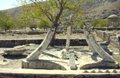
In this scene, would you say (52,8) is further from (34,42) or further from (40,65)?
(40,65)

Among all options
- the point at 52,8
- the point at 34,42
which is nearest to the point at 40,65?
the point at 34,42

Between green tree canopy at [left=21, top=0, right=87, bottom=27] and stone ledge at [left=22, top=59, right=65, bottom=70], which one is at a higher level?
green tree canopy at [left=21, top=0, right=87, bottom=27]

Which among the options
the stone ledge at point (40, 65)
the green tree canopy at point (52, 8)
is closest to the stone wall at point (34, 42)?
the green tree canopy at point (52, 8)

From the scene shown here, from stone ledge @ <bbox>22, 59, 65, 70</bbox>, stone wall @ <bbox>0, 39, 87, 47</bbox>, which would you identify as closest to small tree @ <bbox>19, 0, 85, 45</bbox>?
stone wall @ <bbox>0, 39, 87, 47</bbox>

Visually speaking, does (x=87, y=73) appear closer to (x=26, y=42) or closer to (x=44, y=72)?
(x=44, y=72)

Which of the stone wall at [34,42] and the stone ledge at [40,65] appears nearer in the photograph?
the stone ledge at [40,65]

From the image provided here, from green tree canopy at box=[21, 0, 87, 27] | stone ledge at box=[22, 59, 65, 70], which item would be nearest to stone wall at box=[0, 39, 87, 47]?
green tree canopy at box=[21, 0, 87, 27]

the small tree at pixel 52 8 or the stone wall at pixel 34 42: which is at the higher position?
A: the small tree at pixel 52 8

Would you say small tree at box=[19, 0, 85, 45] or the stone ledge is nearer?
the stone ledge

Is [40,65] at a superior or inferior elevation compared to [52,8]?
inferior

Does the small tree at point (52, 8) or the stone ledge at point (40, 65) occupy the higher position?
the small tree at point (52, 8)

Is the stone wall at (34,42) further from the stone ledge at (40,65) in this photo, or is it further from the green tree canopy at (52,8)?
the stone ledge at (40,65)

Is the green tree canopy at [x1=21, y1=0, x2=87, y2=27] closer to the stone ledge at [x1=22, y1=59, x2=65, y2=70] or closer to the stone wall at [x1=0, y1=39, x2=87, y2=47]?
the stone wall at [x1=0, y1=39, x2=87, y2=47]

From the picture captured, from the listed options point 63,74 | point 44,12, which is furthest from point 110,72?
point 44,12
